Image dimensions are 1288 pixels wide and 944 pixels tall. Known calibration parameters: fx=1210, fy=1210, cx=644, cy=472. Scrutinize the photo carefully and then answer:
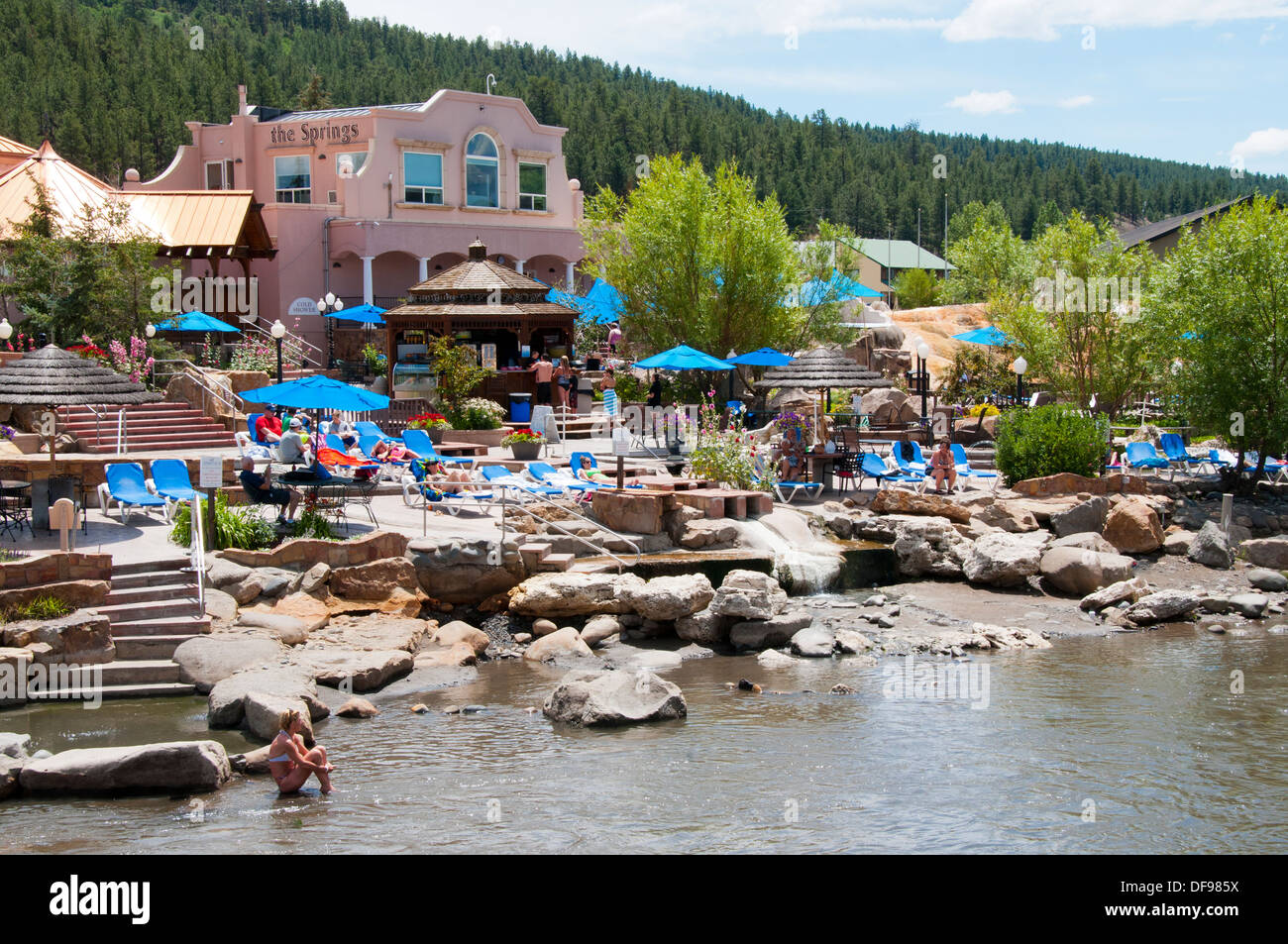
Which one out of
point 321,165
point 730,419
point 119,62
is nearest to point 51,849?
point 730,419

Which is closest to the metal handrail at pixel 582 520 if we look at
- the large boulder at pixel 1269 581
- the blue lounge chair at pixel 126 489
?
the blue lounge chair at pixel 126 489

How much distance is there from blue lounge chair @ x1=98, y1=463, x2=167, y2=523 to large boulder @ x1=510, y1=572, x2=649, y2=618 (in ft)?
15.6

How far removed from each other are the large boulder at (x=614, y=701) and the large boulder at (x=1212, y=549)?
10787mm

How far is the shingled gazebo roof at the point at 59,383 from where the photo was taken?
1407 cm

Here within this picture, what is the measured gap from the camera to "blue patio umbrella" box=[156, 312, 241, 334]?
2828 cm

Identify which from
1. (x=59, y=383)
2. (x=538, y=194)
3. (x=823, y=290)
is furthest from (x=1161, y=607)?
(x=538, y=194)

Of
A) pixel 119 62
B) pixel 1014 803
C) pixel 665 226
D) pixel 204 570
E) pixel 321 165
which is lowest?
pixel 1014 803

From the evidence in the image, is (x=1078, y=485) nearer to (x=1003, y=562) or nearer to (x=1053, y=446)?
(x=1053, y=446)

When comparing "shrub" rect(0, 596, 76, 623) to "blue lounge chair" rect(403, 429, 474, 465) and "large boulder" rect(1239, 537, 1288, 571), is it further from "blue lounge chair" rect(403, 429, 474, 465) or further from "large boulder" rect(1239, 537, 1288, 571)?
"large boulder" rect(1239, 537, 1288, 571)

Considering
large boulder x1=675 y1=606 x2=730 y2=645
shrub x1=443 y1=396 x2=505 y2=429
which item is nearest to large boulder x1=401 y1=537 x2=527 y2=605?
large boulder x1=675 y1=606 x2=730 y2=645

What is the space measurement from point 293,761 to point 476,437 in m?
13.7
